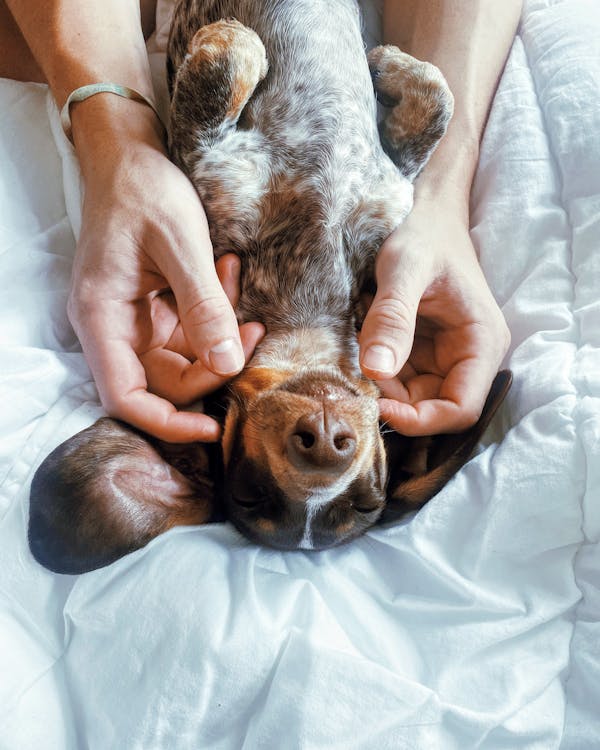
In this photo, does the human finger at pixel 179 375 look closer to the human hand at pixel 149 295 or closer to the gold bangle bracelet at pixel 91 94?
the human hand at pixel 149 295

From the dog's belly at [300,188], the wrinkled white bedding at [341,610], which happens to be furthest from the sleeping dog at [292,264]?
the wrinkled white bedding at [341,610]

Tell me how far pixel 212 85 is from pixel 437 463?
46.4 inches

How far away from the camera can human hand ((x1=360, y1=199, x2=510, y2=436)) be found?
5.16 feet

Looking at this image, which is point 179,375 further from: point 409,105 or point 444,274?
point 409,105

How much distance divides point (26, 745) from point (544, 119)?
2.20 m

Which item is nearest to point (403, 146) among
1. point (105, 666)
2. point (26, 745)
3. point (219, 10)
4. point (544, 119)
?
point (544, 119)

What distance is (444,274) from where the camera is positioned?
5.89ft

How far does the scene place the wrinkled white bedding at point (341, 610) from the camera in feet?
4.44

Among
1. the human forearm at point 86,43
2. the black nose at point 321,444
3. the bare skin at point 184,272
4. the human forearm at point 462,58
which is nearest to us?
the black nose at point 321,444

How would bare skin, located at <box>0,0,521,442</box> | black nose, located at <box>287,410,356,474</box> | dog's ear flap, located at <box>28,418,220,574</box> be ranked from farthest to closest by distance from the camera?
bare skin, located at <box>0,0,521,442</box>
black nose, located at <box>287,410,356,474</box>
dog's ear flap, located at <box>28,418,220,574</box>

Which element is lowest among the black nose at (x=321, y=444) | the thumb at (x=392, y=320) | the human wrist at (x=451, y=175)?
the black nose at (x=321, y=444)

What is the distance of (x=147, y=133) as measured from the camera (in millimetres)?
1874

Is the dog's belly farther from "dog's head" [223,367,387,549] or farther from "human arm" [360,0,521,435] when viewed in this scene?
"dog's head" [223,367,387,549]

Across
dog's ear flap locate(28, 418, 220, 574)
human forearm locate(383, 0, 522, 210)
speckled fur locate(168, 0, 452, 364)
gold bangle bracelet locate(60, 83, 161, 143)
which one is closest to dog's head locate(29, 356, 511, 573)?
dog's ear flap locate(28, 418, 220, 574)
